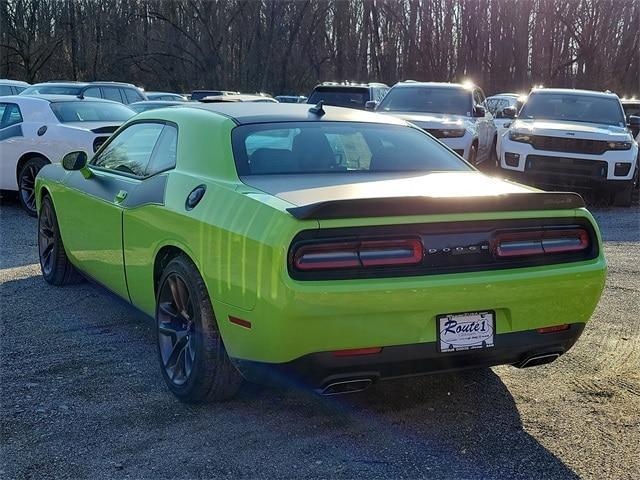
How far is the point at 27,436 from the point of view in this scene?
3375 mm

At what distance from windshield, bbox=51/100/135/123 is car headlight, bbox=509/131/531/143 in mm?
5734

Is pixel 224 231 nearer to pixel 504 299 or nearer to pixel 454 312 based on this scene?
pixel 454 312

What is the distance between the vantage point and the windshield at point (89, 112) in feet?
31.5

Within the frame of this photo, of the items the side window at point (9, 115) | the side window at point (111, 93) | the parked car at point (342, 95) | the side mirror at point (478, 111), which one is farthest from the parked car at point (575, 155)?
the side window at point (111, 93)

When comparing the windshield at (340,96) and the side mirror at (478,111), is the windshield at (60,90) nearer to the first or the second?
the windshield at (340,96)

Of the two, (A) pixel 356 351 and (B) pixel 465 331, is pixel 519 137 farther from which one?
(A) pixel 356 351

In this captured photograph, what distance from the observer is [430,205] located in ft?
10.4

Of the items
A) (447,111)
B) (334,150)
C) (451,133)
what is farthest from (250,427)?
(447,111)

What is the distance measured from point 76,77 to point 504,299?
4106cm

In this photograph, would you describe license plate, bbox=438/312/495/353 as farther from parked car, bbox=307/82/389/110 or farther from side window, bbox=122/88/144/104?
side window, bbox=122/88/144/104

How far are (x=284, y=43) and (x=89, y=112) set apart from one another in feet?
111

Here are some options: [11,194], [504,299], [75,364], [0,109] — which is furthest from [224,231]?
[11,194]

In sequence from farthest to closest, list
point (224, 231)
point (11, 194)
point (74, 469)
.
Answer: point (11, 194) < point (224, 231) < point (74, 469)

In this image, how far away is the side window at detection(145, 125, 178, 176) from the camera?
165 inches
